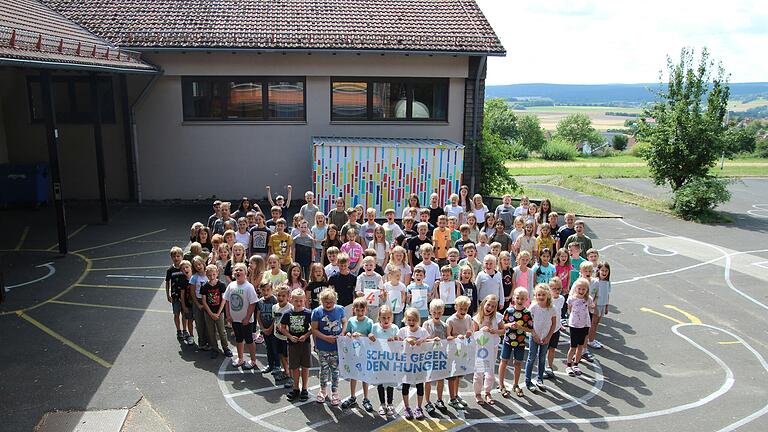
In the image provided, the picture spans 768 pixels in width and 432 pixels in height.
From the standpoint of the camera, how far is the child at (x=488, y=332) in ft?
25.6

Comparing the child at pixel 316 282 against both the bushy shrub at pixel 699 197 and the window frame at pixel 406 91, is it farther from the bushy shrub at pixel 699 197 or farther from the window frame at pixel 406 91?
the bushy shrub at pixel 699 197

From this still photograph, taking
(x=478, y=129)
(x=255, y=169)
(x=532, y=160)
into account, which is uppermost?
(x=478, y=129)

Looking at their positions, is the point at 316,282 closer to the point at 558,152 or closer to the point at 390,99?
the point at 390,99

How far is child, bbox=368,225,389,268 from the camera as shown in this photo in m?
10.2

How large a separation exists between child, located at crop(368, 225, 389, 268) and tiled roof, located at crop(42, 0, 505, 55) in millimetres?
9536

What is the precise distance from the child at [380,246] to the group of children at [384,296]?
0.02m

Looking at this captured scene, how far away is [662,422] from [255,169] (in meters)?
14.6

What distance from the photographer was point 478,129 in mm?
19875

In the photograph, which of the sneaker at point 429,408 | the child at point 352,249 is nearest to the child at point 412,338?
the sneaker at point 429,408

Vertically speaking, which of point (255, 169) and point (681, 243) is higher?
point (255, 169)

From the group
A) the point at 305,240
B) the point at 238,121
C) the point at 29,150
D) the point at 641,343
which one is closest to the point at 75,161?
the point at 29,150

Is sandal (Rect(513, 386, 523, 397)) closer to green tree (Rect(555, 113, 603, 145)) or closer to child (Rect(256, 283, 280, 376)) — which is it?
child (Rect(256, 283, 280, 376))

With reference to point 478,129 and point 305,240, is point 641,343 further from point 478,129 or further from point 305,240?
point 478,129

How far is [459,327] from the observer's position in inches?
304
